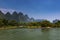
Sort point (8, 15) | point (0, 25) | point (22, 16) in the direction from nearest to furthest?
point (0, 25) → point (8, 15) → point (22, 16)

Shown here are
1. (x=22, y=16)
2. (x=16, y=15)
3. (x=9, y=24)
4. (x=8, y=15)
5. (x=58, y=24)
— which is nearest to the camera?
(x=9, y=24)

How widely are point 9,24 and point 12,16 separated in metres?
67.6

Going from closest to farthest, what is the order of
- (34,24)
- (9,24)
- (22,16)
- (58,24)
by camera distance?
(9,24), (34,24), (58,24), (22,16)

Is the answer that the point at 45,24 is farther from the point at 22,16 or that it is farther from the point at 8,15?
the point at 22,16

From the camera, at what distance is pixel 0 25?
208ft

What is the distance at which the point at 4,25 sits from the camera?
212 feet

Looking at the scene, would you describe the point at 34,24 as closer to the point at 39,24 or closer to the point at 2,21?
the point at 39,24

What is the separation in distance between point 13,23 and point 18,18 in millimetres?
67185

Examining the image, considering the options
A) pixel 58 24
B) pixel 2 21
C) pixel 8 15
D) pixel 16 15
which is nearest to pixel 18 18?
pixel 16 15

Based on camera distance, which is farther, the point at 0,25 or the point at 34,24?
the point at 34,24

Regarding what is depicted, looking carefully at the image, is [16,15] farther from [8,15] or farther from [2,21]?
[2,21]

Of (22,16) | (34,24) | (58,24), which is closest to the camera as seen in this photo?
(34,24)

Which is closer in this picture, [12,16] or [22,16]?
[12,16]

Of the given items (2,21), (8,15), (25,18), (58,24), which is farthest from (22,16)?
(2,21)
